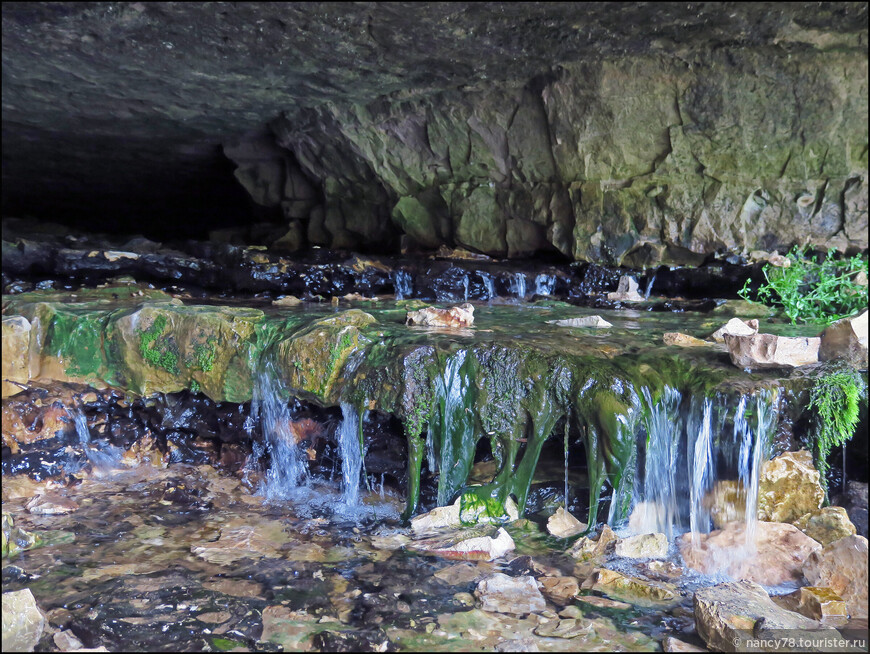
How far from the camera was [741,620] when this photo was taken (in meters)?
2.24

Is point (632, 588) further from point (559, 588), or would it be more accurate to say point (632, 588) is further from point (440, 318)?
point (440, 318)

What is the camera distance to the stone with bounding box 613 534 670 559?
9.59 ft

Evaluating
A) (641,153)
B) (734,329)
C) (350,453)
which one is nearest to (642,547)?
(350,453)

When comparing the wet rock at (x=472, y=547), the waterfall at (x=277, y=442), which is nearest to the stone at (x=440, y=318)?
the waterfall at (x=277, y=442)

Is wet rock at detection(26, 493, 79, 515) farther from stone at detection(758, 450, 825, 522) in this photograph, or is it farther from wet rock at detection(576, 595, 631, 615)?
stone at detection(758, 450, 825, 522)

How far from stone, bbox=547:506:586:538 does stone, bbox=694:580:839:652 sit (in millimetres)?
774

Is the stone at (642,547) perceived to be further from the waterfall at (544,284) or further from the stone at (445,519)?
the waterfall at (544,284)

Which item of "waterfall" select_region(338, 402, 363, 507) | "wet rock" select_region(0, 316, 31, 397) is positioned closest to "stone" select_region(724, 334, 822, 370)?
"waterfall" select_region(338, 402, 363, 507)

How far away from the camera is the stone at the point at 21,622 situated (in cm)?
209

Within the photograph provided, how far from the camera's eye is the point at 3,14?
5199 mm

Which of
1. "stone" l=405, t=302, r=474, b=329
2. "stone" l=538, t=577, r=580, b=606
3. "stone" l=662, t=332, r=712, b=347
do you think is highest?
"stone" l=405, t=302, r=474, b=329

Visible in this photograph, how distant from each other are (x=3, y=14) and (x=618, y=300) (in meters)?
5.71

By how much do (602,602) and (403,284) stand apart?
451 centimetres

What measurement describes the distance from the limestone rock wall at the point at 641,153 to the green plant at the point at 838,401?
3.53 m
